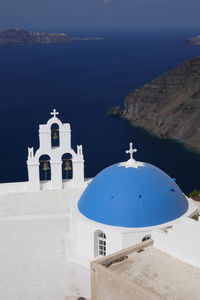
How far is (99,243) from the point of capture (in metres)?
20.4

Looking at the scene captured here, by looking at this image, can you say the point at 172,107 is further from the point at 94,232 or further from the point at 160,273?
the point at 160,273

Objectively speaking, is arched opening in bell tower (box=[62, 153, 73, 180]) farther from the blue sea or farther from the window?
the window

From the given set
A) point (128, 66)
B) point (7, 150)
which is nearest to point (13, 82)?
point (128, 66)

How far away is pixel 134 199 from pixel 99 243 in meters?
2.43

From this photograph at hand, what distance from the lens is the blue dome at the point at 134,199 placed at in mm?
19500

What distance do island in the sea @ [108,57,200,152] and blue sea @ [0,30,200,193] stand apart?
2.02 m

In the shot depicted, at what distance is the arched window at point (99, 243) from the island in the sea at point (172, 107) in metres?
43.7

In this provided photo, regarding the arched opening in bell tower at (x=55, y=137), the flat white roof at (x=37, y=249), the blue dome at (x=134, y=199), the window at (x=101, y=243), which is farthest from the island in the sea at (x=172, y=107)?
the window at (x=101, y=243)

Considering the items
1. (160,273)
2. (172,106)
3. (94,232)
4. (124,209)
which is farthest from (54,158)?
(172,106)

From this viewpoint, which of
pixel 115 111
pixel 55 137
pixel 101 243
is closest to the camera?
pixel 101 243

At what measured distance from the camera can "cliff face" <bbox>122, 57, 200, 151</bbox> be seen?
2662 inches

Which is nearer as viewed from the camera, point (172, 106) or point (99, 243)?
point (99, 243)

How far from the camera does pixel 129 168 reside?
20.5m

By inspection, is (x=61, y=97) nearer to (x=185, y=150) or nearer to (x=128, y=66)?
(x=185, y=150)
